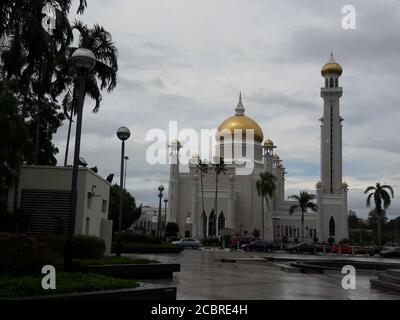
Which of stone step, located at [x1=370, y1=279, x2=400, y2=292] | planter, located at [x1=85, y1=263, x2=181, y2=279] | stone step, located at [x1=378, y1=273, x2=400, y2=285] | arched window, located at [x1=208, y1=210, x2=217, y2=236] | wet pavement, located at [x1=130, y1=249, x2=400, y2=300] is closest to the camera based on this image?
wet pavement, located at [x1=130, y1=249, x2=400, y2=300]

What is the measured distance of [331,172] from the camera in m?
72.3

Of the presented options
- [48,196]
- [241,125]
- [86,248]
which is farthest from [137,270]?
[241,125]

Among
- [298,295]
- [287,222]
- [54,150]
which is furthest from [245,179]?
[298,295]

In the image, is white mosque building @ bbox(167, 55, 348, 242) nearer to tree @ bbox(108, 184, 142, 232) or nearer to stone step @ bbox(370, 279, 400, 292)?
tree @ bbox(108, 184, 142, 232)

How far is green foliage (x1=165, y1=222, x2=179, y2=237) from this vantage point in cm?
6815

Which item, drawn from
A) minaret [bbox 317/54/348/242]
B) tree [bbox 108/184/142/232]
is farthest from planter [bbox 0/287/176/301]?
minaret [bbox 317/54/348/242]

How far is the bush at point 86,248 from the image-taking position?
14.9 m

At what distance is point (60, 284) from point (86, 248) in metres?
6.63

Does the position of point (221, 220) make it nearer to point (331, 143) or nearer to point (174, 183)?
point (174, 183)

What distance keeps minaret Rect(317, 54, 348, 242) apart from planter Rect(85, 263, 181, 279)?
190 feet

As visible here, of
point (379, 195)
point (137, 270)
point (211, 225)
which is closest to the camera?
point (137, 270)

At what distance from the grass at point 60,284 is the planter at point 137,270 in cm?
335
